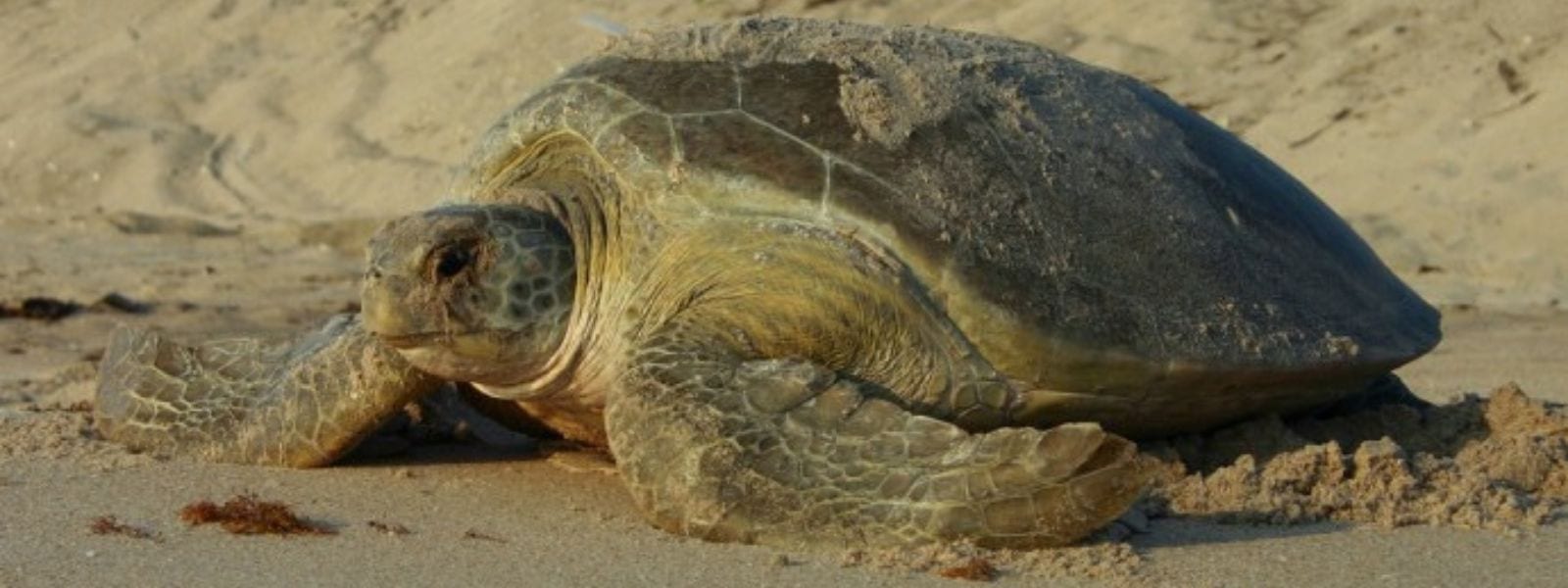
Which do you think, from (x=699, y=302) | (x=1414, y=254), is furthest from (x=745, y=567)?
(x=1414, y=254)

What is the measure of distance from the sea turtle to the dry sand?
17cm

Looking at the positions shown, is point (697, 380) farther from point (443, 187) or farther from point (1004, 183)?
point (443, 187)

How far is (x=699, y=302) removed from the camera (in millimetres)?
4375

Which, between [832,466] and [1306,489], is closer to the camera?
[832,466]

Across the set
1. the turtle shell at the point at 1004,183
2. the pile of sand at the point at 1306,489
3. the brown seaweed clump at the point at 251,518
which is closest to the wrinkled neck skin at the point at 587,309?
the turtle shell at the point at 1004,183

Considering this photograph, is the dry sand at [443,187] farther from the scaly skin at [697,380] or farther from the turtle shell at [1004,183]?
the turtle shell at [1004,183]

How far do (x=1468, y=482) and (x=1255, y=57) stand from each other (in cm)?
757

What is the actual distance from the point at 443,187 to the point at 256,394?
687 centimetres

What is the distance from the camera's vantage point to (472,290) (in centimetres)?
445

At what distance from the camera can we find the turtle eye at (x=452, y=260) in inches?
174

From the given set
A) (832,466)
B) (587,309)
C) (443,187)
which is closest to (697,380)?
(832,466)

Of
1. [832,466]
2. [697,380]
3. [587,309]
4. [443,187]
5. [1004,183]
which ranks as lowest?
[832,466]

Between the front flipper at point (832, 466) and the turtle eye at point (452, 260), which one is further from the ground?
the turtle eye at point (452, 260)

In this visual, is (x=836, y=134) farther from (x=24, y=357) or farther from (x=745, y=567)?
(x=24, y=357)
